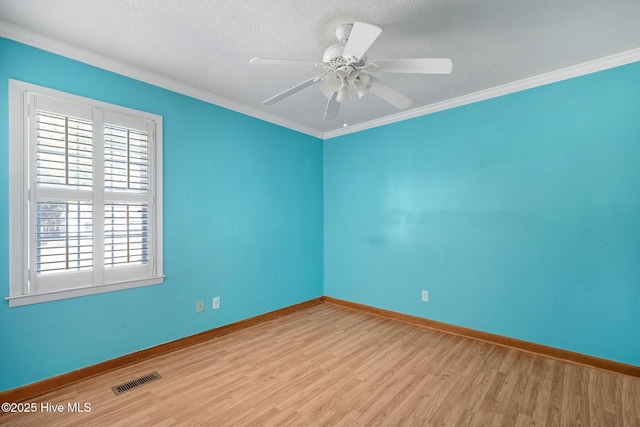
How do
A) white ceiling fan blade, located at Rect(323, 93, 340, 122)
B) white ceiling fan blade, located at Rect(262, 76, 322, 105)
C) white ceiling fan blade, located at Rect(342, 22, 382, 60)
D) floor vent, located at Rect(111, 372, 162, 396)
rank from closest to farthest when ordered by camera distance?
white ceiling fan blade, located at Rect(342, 22, 382, 60) → white ceiling fan blade, located at Rect(262, 76, 322, 105) → floor vent, located at Rect(111, 372, 162, 396) → white ceiling fan blade, located at Rect(323, 93, 340, 122)

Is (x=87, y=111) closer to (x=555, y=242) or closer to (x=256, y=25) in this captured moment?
(x=256, y=25)

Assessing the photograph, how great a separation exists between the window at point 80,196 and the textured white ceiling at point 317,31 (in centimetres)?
51

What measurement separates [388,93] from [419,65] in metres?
0.37

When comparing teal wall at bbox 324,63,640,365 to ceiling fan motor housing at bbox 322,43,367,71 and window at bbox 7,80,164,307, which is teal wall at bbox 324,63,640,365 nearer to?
ceiling fan motor housing at bbox 322,43,367,71

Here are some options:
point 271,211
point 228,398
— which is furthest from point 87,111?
point 228,398

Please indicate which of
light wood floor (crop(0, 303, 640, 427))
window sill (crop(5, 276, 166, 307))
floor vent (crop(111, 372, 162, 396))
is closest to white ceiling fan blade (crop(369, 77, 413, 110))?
light wood floor (crop(0, 303, 640, 427))

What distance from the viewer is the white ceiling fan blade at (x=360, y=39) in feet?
4.52

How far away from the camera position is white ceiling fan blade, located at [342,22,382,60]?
4.52 ft

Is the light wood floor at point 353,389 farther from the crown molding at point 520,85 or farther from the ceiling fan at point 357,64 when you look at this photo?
the crown molding at point 520,85

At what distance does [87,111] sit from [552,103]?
12.9 ft

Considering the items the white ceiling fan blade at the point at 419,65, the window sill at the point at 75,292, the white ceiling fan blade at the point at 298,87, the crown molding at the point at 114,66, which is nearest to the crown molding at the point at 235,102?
the crown molding at the point at 114,66

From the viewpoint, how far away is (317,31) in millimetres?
1915

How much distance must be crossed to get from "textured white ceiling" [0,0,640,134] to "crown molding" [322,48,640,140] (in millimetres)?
73

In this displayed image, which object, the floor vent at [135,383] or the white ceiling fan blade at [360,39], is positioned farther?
the floor vent at [135,383]
